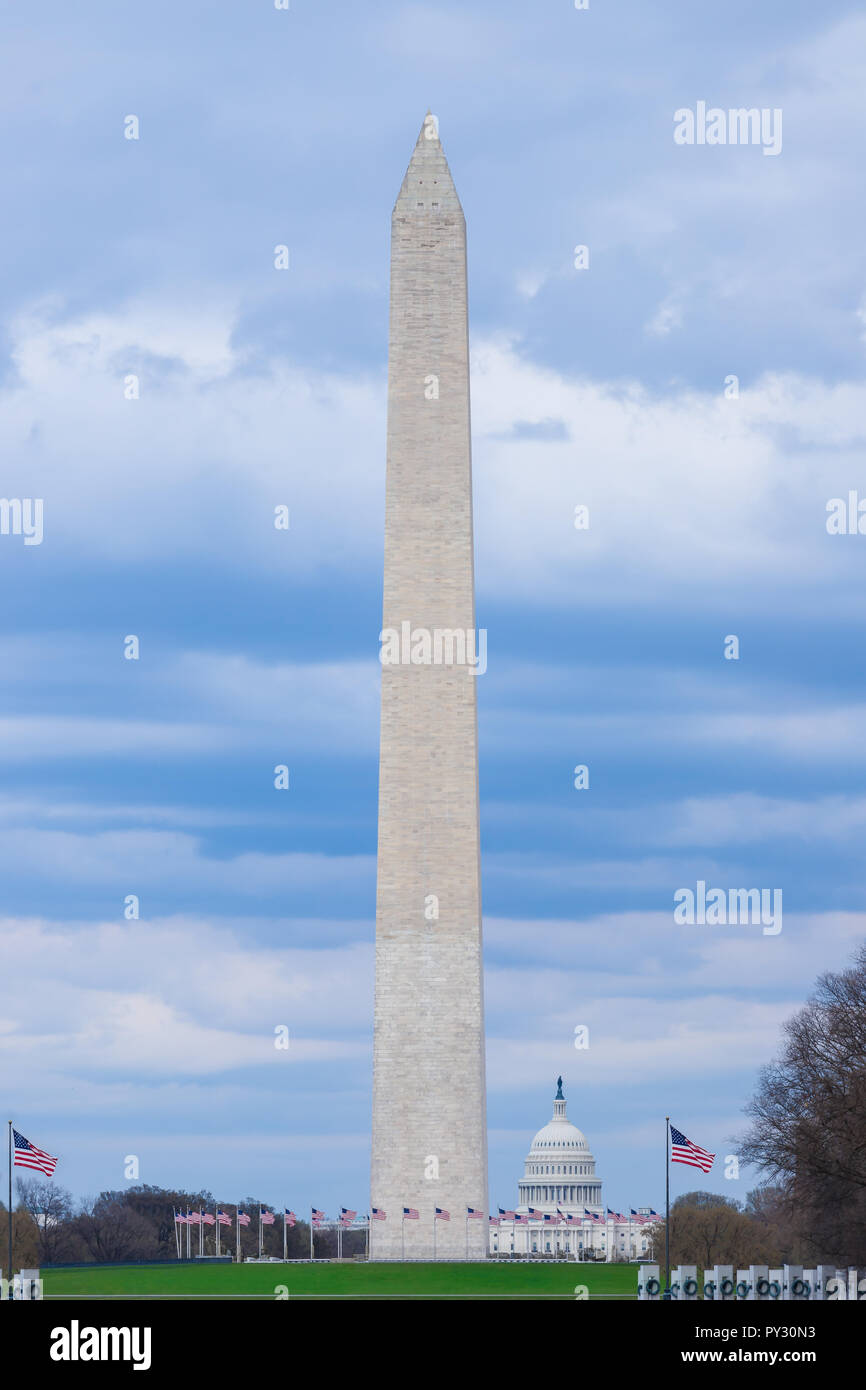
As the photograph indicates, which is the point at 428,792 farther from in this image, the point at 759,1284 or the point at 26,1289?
the point at 759,1284

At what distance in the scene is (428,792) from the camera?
73625 millimetres

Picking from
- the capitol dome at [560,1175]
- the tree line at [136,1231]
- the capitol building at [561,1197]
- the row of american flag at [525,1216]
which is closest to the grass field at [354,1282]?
the row of american flag at [525,1216]

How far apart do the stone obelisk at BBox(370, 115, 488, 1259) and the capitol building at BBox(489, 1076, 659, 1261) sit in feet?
266

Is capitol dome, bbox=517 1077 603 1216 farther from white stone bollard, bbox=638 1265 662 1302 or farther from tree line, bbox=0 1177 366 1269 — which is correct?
white stone bollard, bbox=638 1265 662 1302

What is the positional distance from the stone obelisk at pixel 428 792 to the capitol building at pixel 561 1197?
8105cm

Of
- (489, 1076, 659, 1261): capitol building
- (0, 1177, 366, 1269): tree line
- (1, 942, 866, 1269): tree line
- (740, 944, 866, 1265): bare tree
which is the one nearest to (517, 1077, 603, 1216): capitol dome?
(489, 1076, 659, 1261): capitol building

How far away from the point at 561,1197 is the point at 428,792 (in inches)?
4213

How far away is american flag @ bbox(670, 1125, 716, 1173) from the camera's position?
189ft

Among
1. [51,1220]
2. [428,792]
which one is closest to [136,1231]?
[51,1220]

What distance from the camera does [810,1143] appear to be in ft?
220

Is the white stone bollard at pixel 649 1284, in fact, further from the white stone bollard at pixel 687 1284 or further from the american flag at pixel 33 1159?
the american flag at pixel 33 1159
